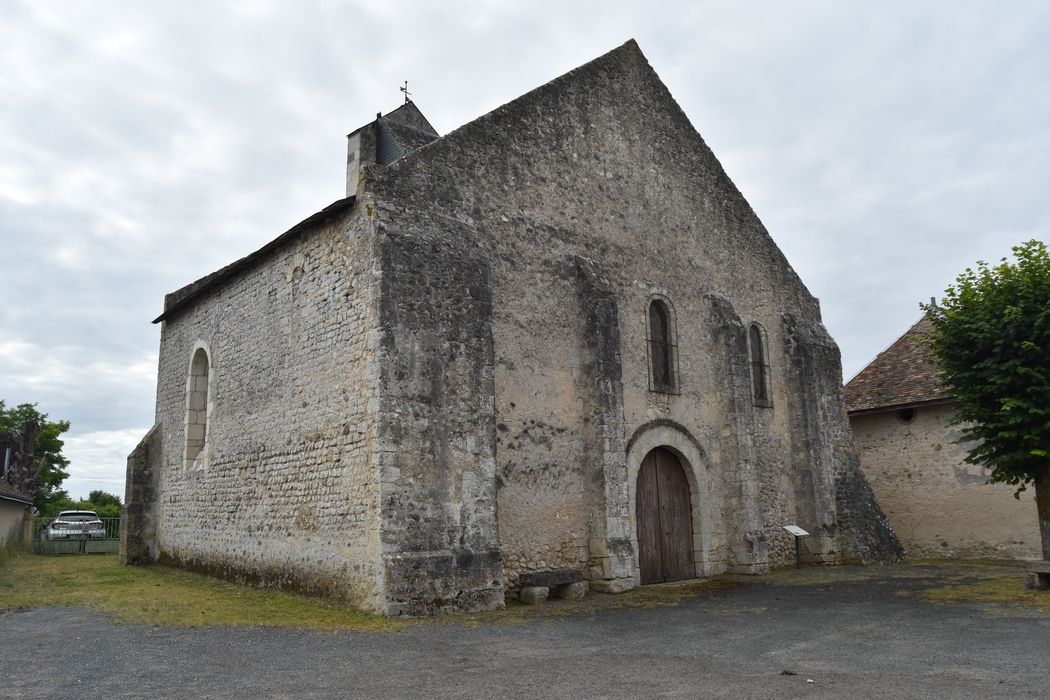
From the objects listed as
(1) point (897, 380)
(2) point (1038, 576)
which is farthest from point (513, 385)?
(1) point (897, 380)

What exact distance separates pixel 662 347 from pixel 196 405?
8.81 meters

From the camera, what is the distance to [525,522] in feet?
34.8

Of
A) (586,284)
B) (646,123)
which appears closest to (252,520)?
(586,284)

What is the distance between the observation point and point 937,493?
16484 mm

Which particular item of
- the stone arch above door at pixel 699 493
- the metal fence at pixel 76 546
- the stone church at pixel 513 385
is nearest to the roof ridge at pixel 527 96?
the stone church at pixel 513 385

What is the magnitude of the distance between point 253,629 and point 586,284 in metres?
6.63

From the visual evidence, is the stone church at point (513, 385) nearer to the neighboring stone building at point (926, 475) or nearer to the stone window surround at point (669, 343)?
the stone window surround at point (669, 343)

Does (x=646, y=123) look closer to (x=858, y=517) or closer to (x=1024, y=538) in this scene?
(x=858, y=517)

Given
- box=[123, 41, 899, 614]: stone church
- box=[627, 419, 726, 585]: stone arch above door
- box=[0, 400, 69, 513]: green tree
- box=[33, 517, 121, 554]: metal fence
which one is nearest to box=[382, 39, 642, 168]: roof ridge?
box=[123, 41, 899, 614]: stone church

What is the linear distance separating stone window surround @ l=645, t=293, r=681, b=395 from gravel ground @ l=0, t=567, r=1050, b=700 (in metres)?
4.21

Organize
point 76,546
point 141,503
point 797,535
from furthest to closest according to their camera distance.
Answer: point 76,546, point 141,503, point 797,535

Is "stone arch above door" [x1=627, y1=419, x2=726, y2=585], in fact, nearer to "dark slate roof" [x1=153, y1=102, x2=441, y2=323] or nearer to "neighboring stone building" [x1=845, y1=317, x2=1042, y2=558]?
"neighboring stone building" [x1=845, y1=317, x2=1042, y2=558]

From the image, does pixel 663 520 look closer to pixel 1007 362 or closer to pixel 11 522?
pixel 1007 362

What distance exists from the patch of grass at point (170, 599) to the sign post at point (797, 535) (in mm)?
8332
